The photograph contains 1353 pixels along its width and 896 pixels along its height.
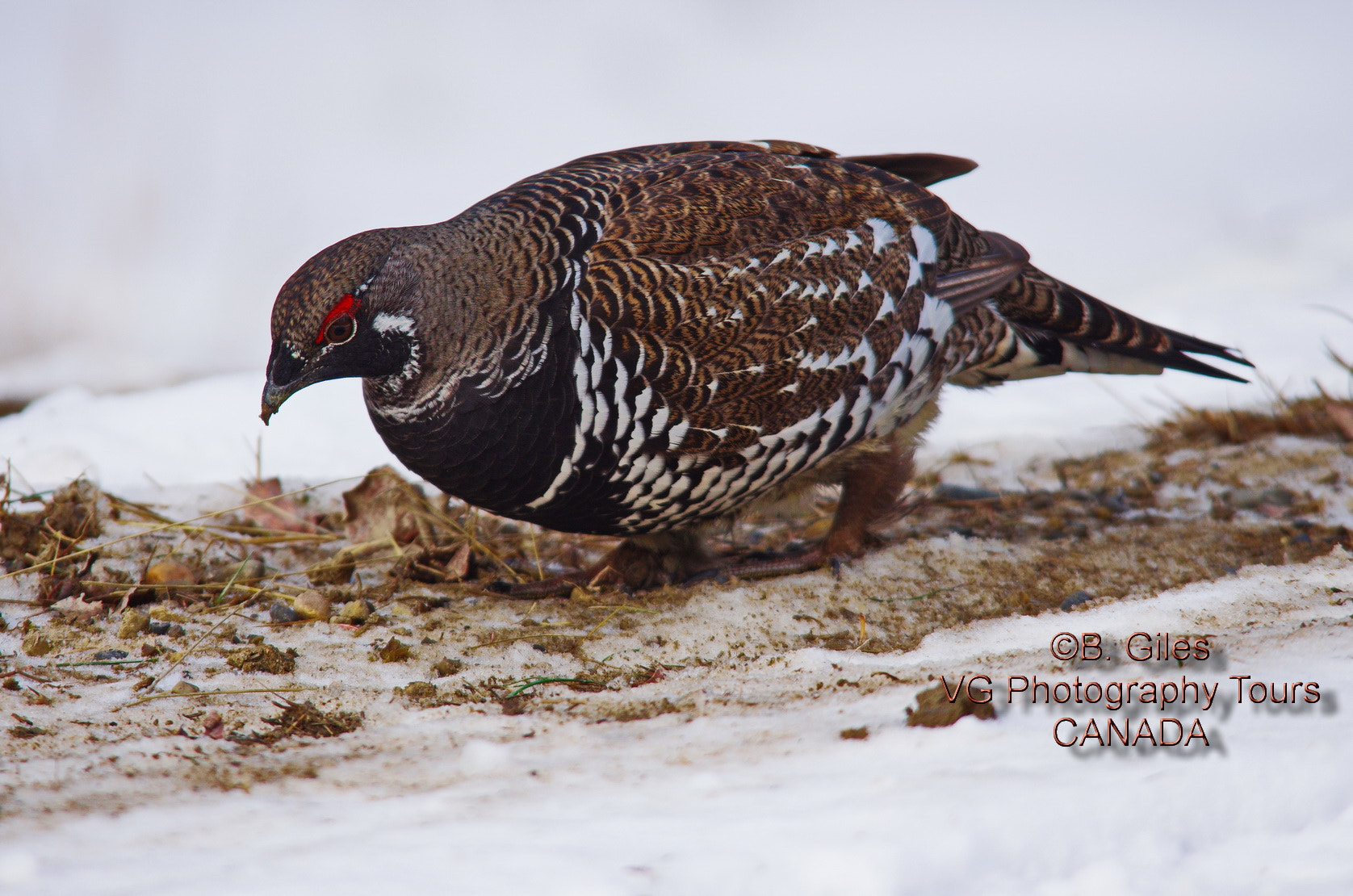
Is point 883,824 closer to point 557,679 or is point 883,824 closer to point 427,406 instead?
point 557,679

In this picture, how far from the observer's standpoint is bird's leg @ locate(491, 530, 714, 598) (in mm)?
4137

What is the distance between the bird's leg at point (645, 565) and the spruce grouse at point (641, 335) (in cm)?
2

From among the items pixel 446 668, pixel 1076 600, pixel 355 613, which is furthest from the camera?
pixel 1076 600

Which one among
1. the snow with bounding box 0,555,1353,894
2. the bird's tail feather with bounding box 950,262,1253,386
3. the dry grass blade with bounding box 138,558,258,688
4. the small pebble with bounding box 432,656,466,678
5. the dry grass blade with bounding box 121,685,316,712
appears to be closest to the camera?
the snow with bounding box 0,555,1353,894

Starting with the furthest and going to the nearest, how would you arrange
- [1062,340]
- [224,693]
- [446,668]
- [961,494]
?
[961,494] → [1062,340] → [446,668] → [224,693]

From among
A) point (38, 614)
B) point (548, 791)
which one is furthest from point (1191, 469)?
point (38, 614)

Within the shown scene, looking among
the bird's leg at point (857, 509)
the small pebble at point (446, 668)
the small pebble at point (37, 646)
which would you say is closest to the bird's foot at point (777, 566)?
the bird's leg at point (857, 509)

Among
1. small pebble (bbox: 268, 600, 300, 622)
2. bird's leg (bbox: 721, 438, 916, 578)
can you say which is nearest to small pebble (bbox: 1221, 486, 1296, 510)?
bird's leg (bbox: 721, 438, 916, 578)

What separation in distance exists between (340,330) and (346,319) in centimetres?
4

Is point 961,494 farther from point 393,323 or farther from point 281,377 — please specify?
point 281,377

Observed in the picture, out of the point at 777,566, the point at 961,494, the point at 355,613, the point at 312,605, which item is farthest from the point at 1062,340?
the point at 312,605

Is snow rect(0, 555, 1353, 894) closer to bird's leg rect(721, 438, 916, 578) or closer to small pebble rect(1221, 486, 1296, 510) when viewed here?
bird's leg rect(721, 438, 916, 578)

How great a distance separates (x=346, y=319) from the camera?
329 centimetres

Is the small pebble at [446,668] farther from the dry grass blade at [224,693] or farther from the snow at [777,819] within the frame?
the snow at [777,819]
